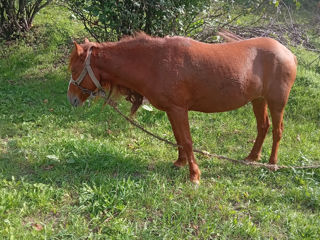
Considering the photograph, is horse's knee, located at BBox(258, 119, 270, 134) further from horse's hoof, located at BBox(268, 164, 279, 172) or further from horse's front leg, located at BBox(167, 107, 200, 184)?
horse's front leg, located at BBox(167, 107, 200, 184)

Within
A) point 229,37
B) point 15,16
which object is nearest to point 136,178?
point 229,37

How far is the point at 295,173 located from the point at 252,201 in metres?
0.97

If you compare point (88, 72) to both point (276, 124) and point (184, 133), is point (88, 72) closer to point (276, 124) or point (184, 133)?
point (184, 133)

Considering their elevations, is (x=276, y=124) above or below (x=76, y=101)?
below

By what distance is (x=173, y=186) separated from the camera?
421cm

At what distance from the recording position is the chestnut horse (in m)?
4.06

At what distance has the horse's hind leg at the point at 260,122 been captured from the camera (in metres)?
4.93

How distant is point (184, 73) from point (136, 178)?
59.3 inches

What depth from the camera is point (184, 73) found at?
406 cm

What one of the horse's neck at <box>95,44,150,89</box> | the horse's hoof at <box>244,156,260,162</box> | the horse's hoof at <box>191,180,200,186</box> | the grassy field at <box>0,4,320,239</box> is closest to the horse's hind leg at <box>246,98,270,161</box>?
the horse's hoof at <box>244,156,260,162</box>

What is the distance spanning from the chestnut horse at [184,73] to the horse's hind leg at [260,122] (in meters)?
0.37

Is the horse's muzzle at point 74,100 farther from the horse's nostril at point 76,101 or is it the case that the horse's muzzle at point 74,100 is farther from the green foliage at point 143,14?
the green foliage at point 143,14

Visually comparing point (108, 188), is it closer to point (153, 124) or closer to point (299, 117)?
point (153, 124)

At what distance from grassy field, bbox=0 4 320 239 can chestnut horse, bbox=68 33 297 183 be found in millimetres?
632
